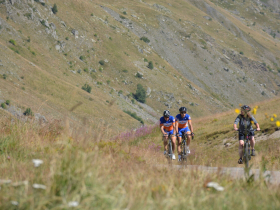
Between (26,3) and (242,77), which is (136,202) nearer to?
(26,3)

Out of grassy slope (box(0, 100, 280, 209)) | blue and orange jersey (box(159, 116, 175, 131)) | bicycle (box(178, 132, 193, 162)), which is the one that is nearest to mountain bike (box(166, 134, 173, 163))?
blue and orange jersey (box(159, 116, 175, 131))

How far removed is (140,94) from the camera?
344 ft

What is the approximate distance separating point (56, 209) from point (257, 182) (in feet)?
9.86

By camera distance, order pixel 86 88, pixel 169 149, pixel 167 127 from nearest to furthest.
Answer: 1. pixel 169 149
2. pixel 167 127
3. pixel 86 88

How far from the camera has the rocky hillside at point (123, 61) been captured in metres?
79.9

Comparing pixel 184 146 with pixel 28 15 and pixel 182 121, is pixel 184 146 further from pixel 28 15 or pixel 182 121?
pixel 28 15

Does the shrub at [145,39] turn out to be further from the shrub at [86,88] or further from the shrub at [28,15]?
the shrub at [28,15]

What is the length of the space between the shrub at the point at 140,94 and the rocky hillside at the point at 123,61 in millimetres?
1578

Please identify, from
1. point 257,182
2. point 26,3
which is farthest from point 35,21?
point 257,182

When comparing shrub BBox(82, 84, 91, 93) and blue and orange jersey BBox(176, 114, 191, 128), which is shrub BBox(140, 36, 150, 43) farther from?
blue and orange jersey BBox(176, 114, 191, 128)

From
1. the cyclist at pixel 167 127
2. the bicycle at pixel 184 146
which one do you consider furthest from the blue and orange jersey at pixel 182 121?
the cyclist at pixel 167 127

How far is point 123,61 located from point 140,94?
47.6ft

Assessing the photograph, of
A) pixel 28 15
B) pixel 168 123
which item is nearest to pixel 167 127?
pixel 168 123

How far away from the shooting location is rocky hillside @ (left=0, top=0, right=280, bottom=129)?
262ft
